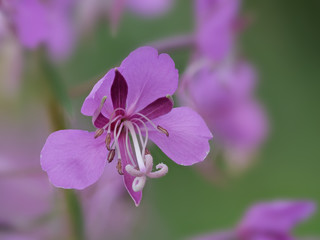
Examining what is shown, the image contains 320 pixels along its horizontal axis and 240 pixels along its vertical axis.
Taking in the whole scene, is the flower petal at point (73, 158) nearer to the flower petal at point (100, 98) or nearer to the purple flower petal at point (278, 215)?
the flower petal at point (100, 98)

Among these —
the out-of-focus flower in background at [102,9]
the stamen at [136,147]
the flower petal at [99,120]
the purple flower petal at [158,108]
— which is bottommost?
the stamen at [136,147]

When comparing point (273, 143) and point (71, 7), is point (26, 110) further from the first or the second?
Answer: point (273, 143)

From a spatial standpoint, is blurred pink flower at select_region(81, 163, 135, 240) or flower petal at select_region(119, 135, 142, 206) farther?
blurred pink flower at select_region(81, 163, 135, 240)

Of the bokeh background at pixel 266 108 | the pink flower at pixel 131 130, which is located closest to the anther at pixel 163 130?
the pink flower at pixel 131 130

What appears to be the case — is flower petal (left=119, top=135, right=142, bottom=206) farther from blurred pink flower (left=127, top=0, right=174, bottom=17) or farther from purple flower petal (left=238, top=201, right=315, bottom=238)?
blurred pink flower (left=127, top=0, right=174, bottom=17)

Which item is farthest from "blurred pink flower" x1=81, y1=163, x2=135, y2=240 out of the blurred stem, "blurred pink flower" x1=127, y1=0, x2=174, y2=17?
"blurred pink flower" x1=127, y1=0, x2=174, y2=17

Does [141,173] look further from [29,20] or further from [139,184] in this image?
[29,20]
